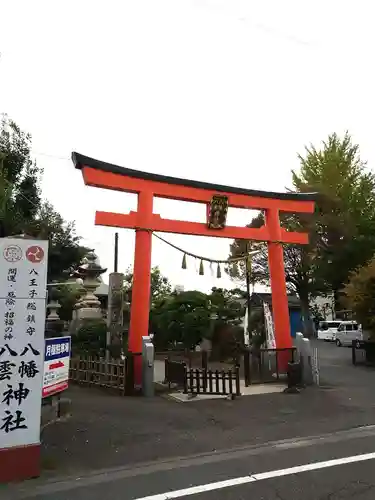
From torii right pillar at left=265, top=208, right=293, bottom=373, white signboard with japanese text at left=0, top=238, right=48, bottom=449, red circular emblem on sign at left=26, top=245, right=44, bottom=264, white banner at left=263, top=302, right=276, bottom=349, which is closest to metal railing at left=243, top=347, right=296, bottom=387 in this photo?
torii right pillar at left=265, top=208, right=293, bottom=373

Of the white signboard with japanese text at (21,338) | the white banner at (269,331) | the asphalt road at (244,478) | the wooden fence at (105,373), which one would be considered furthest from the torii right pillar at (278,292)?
the white signboard with japanese text at (21,338)

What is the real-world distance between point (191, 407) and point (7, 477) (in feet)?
17.3

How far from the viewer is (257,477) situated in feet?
18.2

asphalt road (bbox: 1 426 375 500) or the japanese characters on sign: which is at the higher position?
the japanese characters on sign

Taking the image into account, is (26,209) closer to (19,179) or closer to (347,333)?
(19,179)

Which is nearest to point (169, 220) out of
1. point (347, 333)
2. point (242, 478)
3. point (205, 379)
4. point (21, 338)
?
point (205, 379)

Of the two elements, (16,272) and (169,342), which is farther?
(169,342)

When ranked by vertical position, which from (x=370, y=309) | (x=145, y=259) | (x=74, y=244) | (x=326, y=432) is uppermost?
(x=74, y=244)

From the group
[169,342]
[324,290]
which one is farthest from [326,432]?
[324,290]

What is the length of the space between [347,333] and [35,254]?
90.4ft

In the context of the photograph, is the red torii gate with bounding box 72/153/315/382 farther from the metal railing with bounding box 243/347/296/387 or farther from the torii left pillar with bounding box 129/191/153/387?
the metal railing with bounding box 243/347/296/387

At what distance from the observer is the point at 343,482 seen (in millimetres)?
5320

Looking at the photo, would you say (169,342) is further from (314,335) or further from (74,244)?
(314,335)

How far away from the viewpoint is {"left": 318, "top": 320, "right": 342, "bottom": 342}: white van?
107 ft
